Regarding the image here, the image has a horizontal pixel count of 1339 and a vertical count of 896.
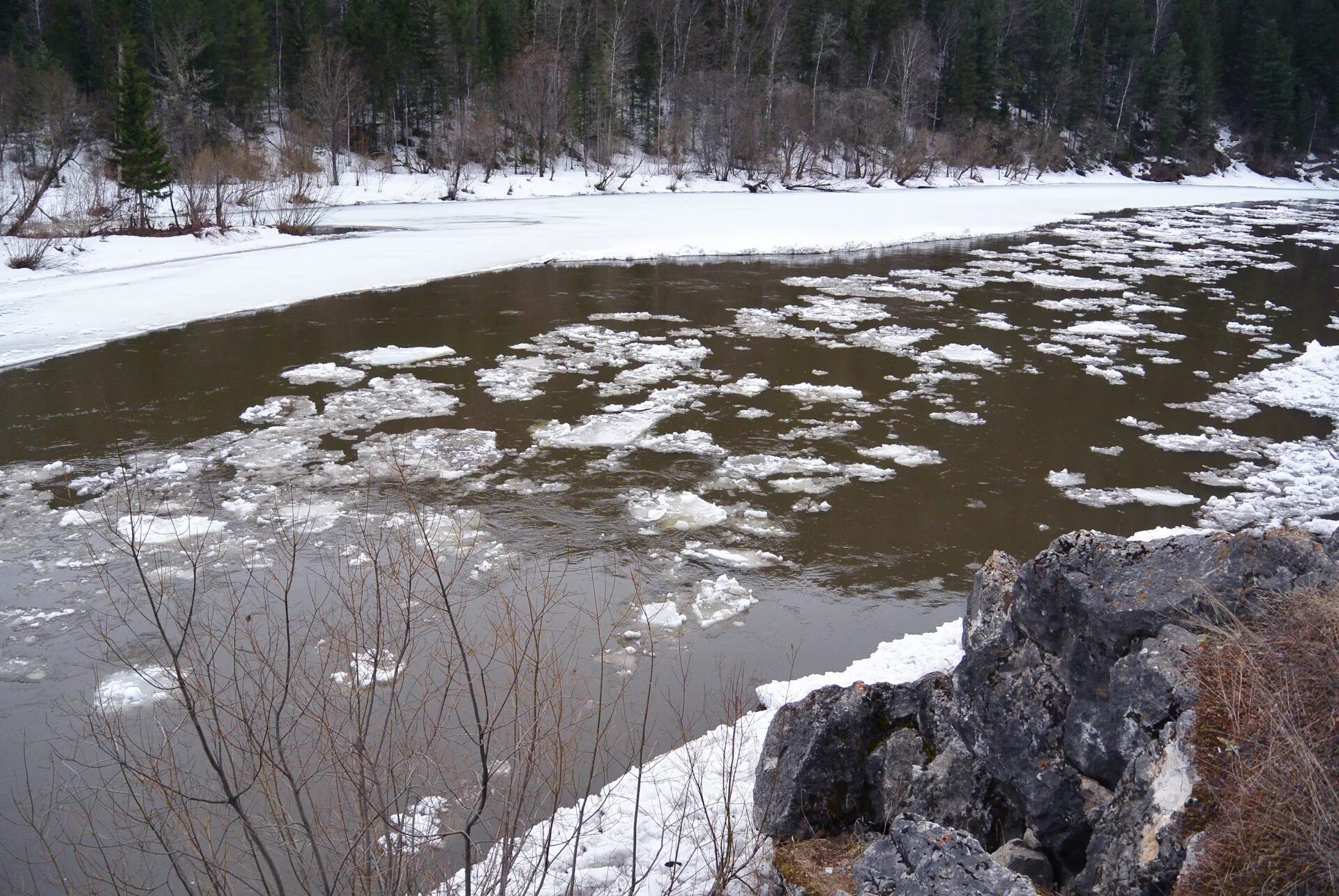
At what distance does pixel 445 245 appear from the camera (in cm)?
2564

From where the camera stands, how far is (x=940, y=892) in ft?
10.1

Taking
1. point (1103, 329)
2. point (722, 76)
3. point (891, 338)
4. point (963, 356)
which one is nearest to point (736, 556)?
point (963, 356)

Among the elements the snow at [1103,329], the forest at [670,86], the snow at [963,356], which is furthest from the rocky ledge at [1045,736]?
the forest at [670,86]

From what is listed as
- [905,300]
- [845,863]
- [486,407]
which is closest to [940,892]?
[845,863]

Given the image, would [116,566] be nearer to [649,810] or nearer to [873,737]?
[649,810]

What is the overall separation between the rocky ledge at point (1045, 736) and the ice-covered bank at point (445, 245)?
1413 centimetres

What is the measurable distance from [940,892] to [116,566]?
718 centimetres

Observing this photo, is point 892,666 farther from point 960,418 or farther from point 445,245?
point 445,245

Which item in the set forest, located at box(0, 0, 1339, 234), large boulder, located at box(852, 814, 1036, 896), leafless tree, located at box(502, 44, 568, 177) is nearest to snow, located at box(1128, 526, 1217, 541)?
large boulder, located at box(852, 814, 1036, 896)

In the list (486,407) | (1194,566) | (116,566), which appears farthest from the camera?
(486,407)

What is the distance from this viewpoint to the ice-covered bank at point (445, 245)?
17.4 meters

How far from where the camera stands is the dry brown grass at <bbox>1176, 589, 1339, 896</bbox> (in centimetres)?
277

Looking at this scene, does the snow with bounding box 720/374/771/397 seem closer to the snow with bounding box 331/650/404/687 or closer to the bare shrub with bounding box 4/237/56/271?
the snow with bounding box 331/650/404/687

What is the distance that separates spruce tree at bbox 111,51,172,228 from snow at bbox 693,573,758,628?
23.6 metres
